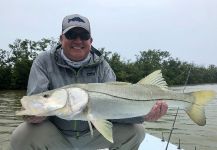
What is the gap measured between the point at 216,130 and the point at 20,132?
1210cm

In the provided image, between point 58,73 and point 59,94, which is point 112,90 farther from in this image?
point 58,73

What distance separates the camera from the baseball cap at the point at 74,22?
A: 4.66 m

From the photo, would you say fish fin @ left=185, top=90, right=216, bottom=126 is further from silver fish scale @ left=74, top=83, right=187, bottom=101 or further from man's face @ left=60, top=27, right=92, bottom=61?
man's face @ left=60, top=27, right=92, bottom=61

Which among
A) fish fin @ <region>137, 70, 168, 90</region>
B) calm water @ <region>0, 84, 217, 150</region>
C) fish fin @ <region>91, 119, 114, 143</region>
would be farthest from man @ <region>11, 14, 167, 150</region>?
calm water @ <region>0, 84, 217, 150</region>

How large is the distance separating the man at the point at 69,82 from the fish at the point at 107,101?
472 millimetres

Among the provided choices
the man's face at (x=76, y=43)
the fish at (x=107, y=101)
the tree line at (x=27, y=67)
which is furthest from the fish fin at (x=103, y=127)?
the tree line at (x=27, y=67)

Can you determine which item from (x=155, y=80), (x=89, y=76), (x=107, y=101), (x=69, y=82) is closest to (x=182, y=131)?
(x=89, y=76)

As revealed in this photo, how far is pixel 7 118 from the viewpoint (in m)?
19.1

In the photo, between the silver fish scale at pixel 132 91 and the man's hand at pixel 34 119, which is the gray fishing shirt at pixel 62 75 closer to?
the man's hand at pixel 34 119

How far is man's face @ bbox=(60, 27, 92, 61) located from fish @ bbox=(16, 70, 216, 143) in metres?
1.04

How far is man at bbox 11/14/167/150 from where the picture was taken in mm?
4590

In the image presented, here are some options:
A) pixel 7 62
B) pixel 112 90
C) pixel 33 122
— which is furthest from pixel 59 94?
pixel 7 62

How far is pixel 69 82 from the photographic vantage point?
4.95 meters

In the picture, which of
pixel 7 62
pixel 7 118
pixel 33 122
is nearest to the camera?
pixel 33 122
